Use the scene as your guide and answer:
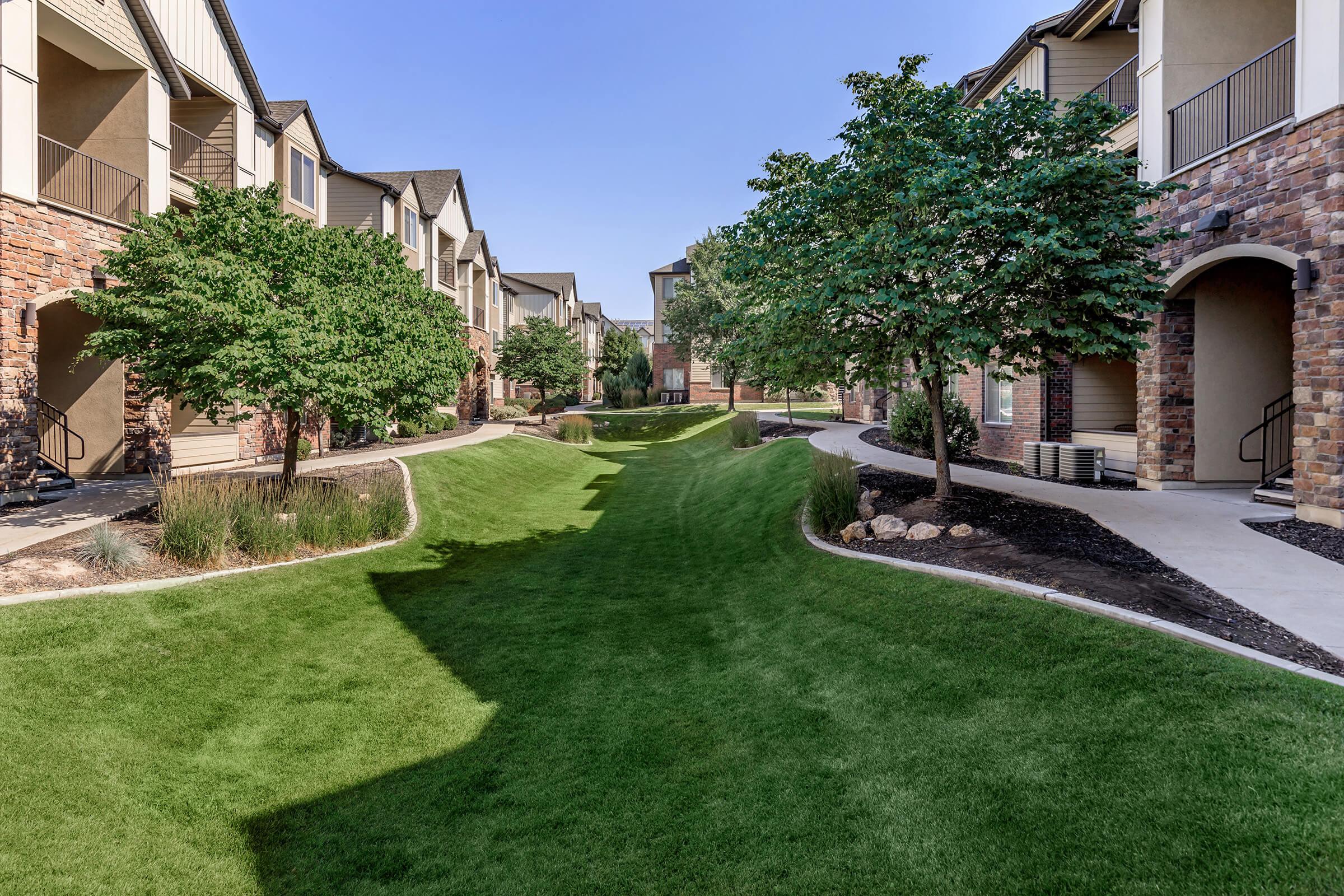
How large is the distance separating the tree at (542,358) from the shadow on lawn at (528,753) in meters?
21.9

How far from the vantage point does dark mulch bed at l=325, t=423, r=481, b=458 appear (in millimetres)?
19250

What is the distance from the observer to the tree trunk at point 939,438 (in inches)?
392

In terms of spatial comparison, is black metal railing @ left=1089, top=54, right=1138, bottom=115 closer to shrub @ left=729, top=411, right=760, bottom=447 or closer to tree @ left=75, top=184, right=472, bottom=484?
shrub @ left=729, top=411, right=760, bottom=447

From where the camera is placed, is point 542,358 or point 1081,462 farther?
point 542,358

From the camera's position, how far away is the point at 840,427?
24484 mm

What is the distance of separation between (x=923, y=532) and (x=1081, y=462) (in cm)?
650

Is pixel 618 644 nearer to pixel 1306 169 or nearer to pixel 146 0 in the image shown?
pixel 1306 169

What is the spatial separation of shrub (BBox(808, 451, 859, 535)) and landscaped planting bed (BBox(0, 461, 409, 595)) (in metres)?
6.58

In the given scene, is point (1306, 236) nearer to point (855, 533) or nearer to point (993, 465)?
point (855, 533)

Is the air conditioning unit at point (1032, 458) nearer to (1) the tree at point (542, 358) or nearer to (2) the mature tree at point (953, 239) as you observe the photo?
(2) the mature tree at point (953, 239)

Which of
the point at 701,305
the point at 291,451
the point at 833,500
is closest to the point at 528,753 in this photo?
the point at 833,500

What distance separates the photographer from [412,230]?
90.1 feet

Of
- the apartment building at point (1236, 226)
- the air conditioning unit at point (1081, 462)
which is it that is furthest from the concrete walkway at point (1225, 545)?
the air conditioning unit at point (1081, 462)

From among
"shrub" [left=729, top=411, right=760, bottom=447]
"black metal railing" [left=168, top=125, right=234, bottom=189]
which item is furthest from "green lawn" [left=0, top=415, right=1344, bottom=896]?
"shrub" [left=729, top=411, right=760, bottom=447]
